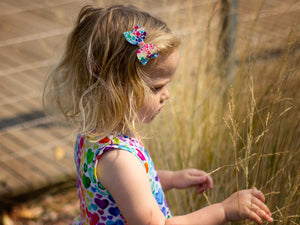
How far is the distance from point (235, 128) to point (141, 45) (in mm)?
498

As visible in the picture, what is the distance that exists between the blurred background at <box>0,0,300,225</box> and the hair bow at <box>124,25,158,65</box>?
0.32 meters

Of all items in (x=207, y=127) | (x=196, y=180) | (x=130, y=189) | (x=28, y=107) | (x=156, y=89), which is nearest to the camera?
(x=130, y=189)

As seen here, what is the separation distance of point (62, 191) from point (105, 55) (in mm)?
1800

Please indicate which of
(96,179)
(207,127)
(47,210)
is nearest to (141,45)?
(96,179)

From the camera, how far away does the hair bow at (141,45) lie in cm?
Result: 139

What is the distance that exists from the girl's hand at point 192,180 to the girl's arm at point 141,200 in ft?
0.95

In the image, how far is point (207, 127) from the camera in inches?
91.0

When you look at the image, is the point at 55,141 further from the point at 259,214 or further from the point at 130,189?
the point at 259,214

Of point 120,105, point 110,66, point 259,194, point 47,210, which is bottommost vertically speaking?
point 47,210

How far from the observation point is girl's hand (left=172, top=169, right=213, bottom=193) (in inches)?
68.0

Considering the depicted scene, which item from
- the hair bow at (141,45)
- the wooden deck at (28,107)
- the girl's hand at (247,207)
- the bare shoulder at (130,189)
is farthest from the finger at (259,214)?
the wooden deck at (28,107)

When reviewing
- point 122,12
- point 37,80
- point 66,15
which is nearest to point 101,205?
point 122,12

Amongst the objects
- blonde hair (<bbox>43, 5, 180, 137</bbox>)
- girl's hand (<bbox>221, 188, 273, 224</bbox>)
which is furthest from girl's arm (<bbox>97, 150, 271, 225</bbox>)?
blonde hair (<bbox>43, 5, 180, 137</bbox>)

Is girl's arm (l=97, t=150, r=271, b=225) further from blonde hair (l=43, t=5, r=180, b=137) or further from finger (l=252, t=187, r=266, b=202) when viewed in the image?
blonde hair (l=43, t=5, r=180, b=137)
